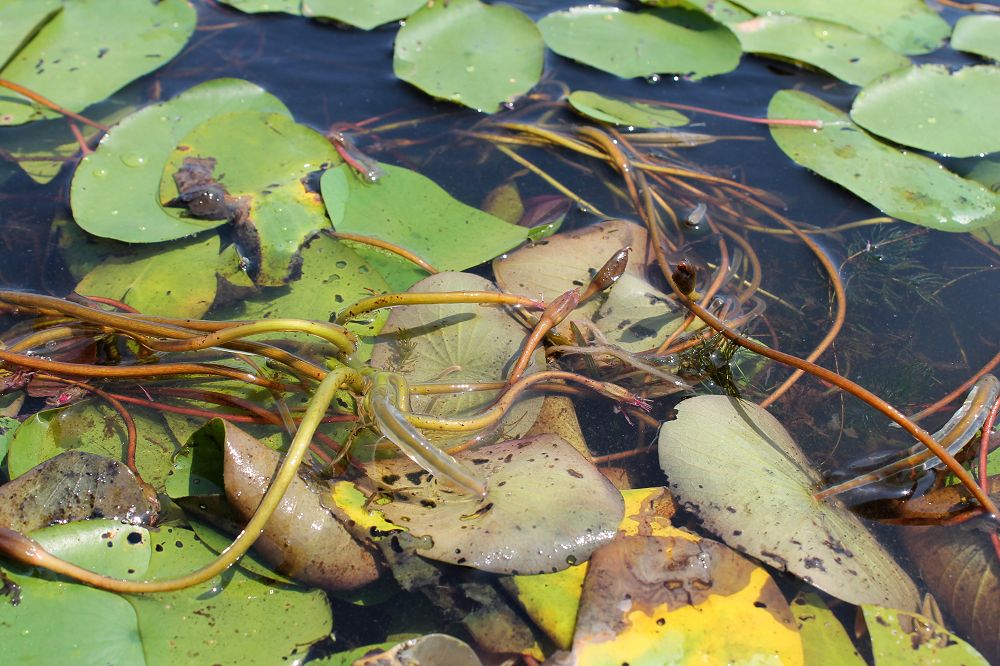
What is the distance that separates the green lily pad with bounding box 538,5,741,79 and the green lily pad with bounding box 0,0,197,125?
5.10 feet

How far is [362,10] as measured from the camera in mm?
3252

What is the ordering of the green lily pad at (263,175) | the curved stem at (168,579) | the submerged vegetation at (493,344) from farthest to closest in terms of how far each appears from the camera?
1. the green lily pad at (263,175)
2. the submerged vegetation at (493,344)
3. the curved stem at (168,579)

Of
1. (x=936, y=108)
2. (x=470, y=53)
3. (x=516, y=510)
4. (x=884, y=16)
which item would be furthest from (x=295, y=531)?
(x=884, y=16)

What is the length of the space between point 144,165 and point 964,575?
2591 mm

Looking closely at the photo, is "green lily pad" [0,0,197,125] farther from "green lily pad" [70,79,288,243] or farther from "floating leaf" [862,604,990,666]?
"floating leaf" [862,604,990,666]

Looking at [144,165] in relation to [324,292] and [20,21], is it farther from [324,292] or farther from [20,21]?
[20,21]

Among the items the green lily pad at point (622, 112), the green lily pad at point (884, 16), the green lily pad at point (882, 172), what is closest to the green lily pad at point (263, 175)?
the green lily pad at point (622, 112)

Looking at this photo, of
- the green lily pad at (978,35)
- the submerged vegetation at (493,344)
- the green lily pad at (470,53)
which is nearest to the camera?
the submerged vegetation at (493,344)

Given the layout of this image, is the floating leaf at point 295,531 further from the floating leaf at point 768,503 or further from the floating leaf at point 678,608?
the floating leaf at point 768,503

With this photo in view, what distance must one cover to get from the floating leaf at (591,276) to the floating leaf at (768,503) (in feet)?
0.91

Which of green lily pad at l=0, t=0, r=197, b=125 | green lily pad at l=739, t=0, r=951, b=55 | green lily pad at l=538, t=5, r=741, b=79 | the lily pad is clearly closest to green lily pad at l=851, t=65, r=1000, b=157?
green lily pad at l=739, t=0, r=951, b=55

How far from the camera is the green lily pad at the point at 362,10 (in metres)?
3.20

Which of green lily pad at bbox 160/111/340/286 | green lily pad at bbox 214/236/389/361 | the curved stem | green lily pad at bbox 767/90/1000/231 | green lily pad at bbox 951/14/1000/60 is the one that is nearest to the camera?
the curved stem

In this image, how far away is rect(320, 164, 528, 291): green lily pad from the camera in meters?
2.27
